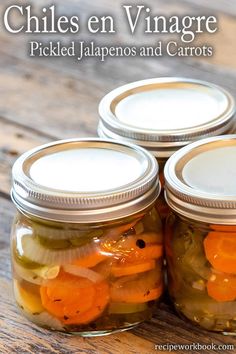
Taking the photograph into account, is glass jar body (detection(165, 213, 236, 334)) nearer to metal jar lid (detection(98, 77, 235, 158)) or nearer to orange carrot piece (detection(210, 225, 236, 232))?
orange carrot piece (detection(210, 225, 236, 232))

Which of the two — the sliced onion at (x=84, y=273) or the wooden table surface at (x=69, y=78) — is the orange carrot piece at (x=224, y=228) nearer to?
the sliced onion at (x=84, y=273)

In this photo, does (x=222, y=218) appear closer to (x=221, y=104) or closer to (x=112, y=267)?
(x=112, y=267)

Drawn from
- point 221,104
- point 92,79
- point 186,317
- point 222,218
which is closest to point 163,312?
point 186,317

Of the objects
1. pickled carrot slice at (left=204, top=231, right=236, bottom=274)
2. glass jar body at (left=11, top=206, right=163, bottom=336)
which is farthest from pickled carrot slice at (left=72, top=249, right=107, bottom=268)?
pickled carrot slice at (left=204, top=231, right=236, bottom=274)

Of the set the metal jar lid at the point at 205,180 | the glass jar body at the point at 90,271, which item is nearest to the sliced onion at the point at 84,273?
the glass jar body at the point at 90,271

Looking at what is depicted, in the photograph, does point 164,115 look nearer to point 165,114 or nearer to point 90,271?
point 165,114

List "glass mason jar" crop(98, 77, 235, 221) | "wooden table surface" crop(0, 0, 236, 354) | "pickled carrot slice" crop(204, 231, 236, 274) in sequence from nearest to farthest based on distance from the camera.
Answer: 1. "pickled carrot slice" crop(204, 231, 236, 274)
2. "glass mason jar" crop(98, 77, 235, 221)
3. "wooden table surface" crop(0, 0, 236, 354)
